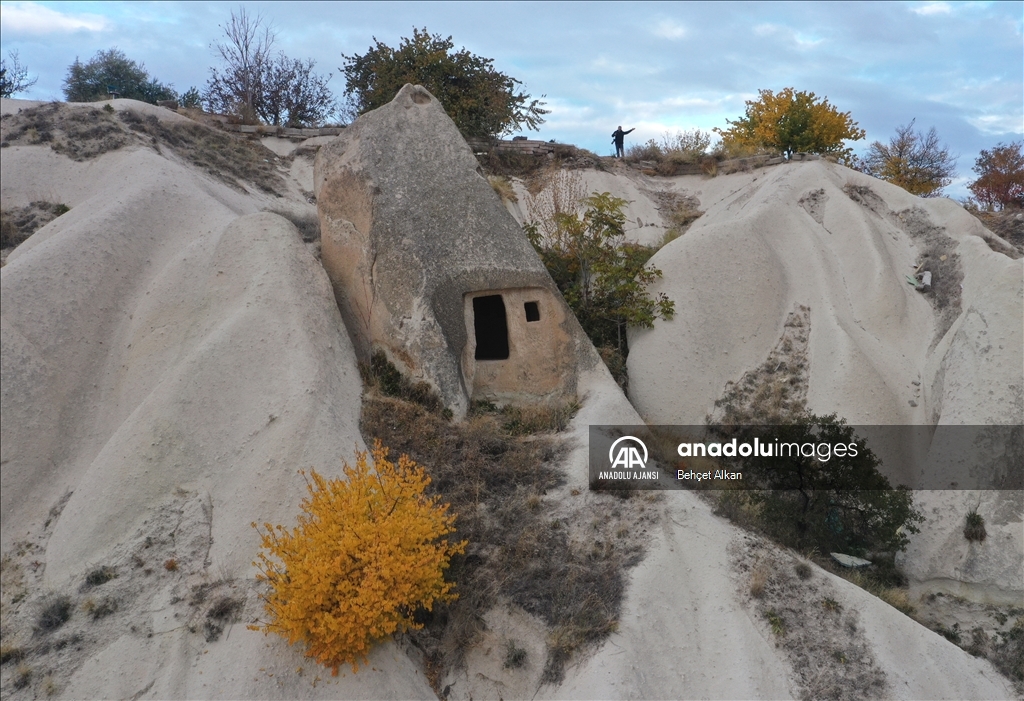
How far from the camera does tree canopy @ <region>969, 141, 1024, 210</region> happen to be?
23938mm

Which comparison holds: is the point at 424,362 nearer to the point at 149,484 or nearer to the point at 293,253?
the point at 293,253

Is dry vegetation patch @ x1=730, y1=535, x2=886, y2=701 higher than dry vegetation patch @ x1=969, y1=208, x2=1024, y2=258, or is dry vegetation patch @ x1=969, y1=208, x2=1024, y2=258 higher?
dry vegetation patch @ x1=969, y1=208, x2=1024, y2=258

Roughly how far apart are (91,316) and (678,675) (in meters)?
9.75

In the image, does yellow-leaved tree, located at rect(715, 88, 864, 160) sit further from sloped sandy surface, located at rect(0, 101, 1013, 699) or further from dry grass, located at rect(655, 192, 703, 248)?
sloped sandy surface, located at rect(0, 101, 1013, 699)

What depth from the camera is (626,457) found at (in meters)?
10.6

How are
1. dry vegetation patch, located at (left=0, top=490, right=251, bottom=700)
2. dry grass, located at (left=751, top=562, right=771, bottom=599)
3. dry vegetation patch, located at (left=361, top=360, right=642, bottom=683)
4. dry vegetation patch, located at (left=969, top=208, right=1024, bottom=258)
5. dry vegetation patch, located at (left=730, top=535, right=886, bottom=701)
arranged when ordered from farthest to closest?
dry vegetation patch, located at (left=969, top=208, right=1024, bottom=258) → dry grass, located at (left=751, top=562, right=771, bottom=599) → dry vegetation patch, located at (left=361, top=360, right=642, bottom=683) → dry vegetation patch, located at (left=0, top=490, right=251, bottom=700) → dry vegetation patch, located at (left=730, top=535, right=886, bottom=701)

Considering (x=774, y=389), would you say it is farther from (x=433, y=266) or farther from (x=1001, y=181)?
(x=1001, y=181)

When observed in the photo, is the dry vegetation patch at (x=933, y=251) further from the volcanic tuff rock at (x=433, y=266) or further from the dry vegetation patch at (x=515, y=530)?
the dry vegetation patch at (x=515, y=530)

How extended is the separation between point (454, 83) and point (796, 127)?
9531 millimetres

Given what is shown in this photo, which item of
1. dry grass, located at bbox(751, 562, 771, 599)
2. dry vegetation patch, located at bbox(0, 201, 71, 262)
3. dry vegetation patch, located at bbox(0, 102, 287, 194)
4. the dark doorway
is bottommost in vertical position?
dry grass, located at bbox(751, 562, 771, 599)

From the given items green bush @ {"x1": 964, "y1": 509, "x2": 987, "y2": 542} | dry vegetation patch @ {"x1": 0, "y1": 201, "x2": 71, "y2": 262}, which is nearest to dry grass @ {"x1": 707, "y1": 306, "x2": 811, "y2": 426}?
green bush @ {"x1": 964, "y1": 509, "x2": 987, "y2": 542}

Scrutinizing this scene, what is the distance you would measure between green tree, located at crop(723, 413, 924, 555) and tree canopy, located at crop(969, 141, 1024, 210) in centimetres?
1626

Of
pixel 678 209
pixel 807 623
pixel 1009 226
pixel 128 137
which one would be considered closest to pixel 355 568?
pixel 807 623

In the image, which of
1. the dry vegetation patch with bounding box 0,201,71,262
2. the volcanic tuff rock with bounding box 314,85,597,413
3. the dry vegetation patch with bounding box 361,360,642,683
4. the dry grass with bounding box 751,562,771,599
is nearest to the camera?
the dry vegetation patch with bounding box 361,360,642,683
